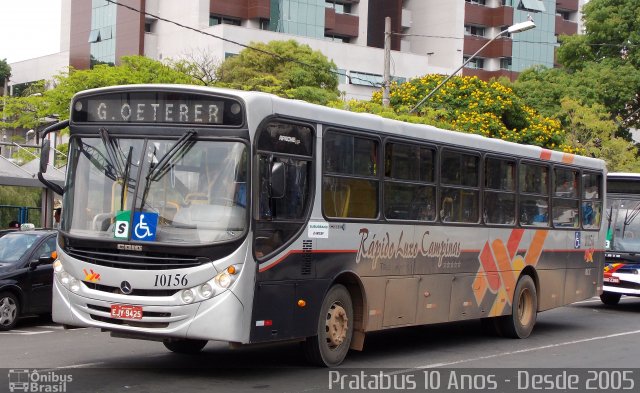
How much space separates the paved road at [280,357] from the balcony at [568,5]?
6459 cm

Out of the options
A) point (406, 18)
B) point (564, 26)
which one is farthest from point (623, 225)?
point (564, 26)

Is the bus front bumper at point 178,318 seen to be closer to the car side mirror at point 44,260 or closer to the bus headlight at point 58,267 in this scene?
the bus headlight at point 58,267

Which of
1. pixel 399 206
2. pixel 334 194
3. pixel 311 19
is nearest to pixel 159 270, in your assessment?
pixel 334 194

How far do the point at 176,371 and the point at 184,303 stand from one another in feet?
4.57

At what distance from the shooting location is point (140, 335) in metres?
10.3

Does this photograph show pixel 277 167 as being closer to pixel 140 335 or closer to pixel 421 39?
pixel 140 335

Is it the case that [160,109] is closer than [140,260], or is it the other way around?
[140,260]

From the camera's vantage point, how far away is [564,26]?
77.2 meters

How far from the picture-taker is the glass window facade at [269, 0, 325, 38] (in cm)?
6066

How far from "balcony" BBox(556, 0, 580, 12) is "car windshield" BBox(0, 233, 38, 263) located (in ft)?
223

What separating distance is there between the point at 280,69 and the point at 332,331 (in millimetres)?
38351

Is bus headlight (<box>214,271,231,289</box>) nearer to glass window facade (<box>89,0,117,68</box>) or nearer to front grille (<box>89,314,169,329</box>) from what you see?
front grille (<box>89,314,169,329</box>)

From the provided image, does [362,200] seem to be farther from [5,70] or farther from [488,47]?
[5,70]


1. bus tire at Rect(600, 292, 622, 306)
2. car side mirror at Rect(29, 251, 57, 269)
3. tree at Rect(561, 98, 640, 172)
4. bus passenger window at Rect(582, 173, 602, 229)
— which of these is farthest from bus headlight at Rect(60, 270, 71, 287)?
tree at Rect(561, 98, 640, 172)
